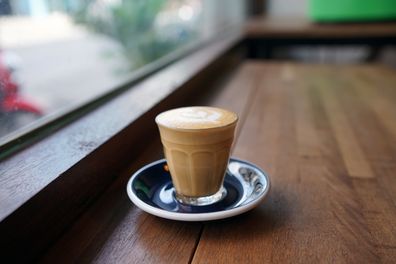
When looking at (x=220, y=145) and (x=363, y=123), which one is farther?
(x=363, y=123)

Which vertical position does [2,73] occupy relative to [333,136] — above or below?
above

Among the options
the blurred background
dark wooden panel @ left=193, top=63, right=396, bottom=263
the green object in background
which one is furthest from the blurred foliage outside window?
the green object in background

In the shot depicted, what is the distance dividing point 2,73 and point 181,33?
1106 millimetres

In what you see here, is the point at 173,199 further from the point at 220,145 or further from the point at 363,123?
the point at 363,123

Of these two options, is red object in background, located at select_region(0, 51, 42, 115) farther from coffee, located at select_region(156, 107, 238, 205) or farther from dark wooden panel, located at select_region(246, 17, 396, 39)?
dark wooden panel, located at select_region(246, 17, 396, 39)

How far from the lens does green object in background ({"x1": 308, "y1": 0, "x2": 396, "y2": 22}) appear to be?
1.69 meters

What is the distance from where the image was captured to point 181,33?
172 cm

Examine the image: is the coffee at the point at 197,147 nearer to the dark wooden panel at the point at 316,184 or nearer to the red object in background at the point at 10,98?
the dark wooden panel at the point at 316,184

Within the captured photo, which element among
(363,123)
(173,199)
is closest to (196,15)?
(363,123)

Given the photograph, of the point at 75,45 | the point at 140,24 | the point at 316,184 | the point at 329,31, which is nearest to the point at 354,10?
the point at 329,31

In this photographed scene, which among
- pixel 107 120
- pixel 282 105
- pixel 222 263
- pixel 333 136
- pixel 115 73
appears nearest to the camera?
pixel 222 263

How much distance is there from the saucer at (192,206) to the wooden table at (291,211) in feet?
0.06

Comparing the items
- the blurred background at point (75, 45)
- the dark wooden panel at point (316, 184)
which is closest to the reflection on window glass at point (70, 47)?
the blurred background at point (75, 45)

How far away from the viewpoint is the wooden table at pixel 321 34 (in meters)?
1.67
